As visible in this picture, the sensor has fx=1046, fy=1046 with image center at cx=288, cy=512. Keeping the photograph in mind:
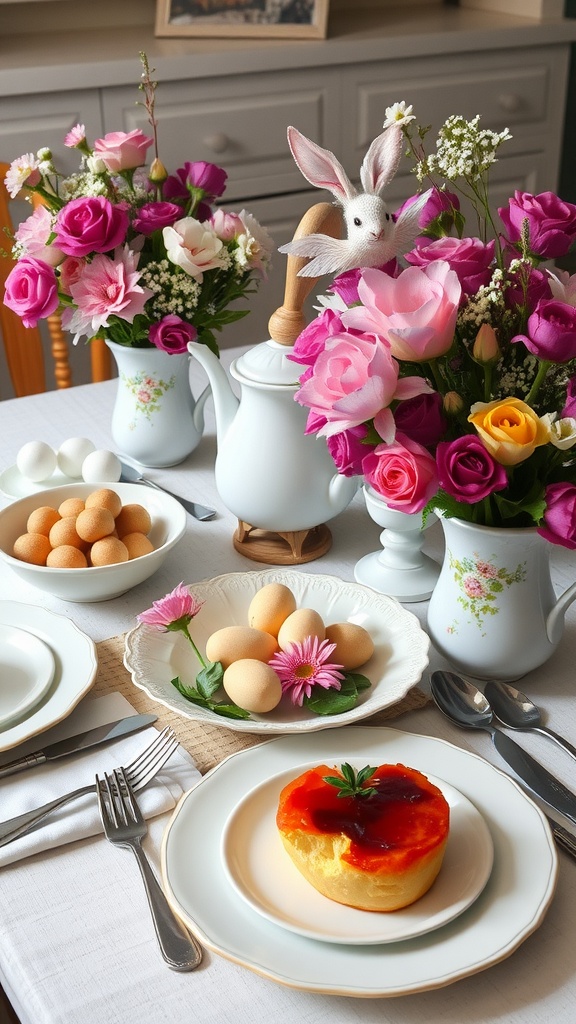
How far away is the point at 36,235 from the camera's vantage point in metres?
1.08

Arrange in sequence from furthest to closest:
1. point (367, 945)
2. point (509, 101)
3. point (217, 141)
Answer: point (509, 101)
point (217, 141)
point (367, 945)

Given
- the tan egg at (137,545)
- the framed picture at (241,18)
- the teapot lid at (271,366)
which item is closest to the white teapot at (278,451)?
the teapot lid at (271,366)

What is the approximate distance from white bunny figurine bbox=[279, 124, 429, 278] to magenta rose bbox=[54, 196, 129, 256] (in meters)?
0.32

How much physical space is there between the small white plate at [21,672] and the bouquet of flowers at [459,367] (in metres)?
0.29

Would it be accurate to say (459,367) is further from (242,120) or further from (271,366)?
(242,120)

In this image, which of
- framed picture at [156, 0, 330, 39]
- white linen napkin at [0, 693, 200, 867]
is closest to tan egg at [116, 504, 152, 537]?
white linen napkin at [0, 693, 200, 867]

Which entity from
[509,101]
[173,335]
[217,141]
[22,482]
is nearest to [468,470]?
[173,335]

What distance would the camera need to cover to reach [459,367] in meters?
0.78

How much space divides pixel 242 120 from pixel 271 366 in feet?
5.41

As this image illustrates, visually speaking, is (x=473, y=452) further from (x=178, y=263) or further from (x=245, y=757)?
(x=178, y=263)

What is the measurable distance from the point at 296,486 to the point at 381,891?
18.2 inches

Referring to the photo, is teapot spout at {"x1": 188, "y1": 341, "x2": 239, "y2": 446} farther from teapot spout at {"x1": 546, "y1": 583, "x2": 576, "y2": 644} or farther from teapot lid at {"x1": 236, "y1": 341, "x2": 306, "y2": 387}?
teapot spout at {"x1": 546, "y1": 583, "x2": 576, "y2": 644}

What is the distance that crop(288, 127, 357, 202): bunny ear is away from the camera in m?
0.76

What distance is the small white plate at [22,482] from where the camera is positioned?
44.6 inches
